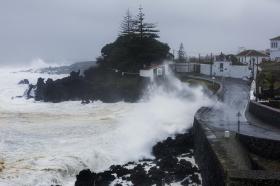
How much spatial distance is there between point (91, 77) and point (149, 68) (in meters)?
6.02

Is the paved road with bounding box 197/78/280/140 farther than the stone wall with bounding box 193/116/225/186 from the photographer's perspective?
Yes

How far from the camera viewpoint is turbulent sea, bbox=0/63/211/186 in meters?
16.3

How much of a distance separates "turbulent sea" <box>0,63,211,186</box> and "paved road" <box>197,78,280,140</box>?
5.65 feet

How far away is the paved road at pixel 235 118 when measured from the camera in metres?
17.0

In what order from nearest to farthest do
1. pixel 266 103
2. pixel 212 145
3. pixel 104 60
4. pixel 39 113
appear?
pixel 212 145 < pixel 266 103 < pixel 39 113 < pixel 104 60

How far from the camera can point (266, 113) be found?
19.6m

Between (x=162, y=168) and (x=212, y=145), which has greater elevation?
(x=212, y=145)

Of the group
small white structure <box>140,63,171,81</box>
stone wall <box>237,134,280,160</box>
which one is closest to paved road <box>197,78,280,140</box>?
stone wall <box>237,134,280,160</box>

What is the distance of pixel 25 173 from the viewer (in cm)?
1546

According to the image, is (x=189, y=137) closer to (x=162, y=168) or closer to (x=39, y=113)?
(x=162, y=168)

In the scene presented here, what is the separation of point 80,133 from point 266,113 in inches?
344

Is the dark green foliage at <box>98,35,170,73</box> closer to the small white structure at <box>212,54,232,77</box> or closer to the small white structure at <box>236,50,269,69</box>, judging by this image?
the small white structure at <box>212,54,232,77</box>

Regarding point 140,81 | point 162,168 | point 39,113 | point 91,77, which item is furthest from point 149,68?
point 162,168

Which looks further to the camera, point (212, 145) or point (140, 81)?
point (140, 81)
